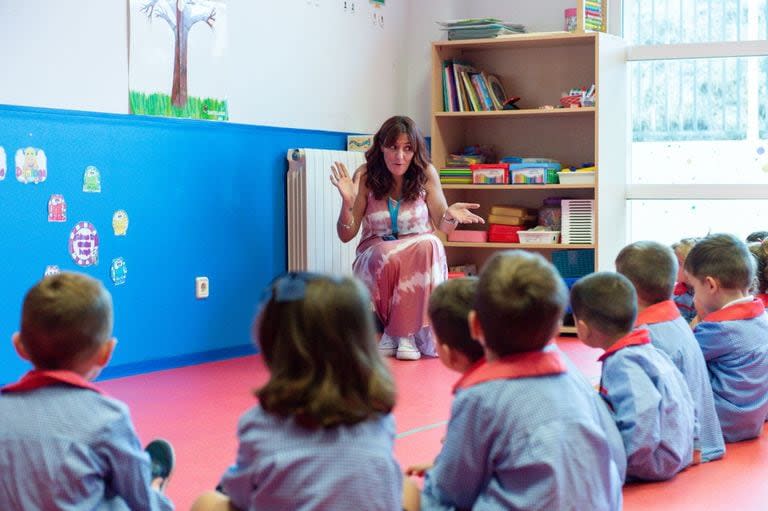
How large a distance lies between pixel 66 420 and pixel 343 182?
3.14 m

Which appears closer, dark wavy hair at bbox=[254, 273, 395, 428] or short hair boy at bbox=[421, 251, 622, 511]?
dark wavy hair at bbox=[254, 273, 395, 428]

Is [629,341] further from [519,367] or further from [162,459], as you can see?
[162,459]

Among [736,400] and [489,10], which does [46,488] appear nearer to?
[736,400]

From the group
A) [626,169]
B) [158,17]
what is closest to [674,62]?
[626,169]

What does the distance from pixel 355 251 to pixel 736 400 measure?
2.58 m

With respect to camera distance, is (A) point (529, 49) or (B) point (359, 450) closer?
(B) point (359, 450)

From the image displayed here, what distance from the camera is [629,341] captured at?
2.46 metres

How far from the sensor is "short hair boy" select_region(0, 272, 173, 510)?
5.40ft

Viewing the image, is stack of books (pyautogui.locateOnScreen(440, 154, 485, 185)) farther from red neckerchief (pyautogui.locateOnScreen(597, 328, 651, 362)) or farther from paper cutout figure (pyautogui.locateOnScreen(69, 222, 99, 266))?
red neckerchief (pyautogui.locateOnScreen(597, 328, 651, 362))

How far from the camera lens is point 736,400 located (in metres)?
2.98

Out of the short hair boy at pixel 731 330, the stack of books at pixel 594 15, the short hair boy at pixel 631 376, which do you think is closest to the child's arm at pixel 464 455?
the short hair boy at pixel 631 376

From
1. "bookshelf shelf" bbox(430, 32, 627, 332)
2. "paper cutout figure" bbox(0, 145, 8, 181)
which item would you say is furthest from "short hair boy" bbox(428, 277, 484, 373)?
"bookshelf shelf" bbox(430, 32, 627, 332)

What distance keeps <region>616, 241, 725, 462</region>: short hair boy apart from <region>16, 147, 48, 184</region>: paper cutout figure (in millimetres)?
2154

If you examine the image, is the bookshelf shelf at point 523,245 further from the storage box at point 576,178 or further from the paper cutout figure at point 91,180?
the paper cutout figure at point 91,180
